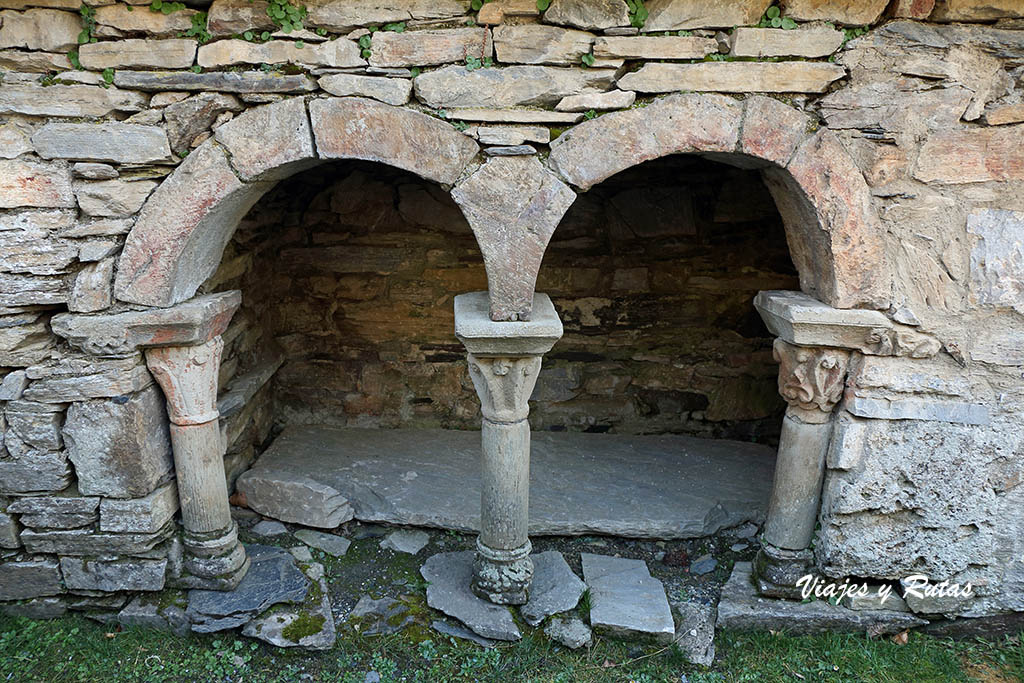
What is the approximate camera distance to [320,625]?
365cm

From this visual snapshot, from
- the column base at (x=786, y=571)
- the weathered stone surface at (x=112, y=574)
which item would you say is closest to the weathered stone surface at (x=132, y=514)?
the weathered stone surface at (x=112, y=574)

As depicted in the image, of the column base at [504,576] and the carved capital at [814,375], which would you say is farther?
Result: the column base at [504,576]

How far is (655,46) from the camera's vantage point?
303cm

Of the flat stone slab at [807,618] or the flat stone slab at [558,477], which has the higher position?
the flat stone slab at [558,477]

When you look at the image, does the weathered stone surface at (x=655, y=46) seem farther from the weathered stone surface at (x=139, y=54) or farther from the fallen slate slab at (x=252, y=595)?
the fallen slate slab at (x=252, y=595)

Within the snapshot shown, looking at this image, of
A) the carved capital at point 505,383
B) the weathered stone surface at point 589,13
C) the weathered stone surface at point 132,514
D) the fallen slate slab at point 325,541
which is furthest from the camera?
the fallen slate slab at point 325,541

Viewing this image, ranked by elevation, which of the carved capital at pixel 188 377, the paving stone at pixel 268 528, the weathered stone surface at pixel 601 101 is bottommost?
the paving stone at pixel 268 528

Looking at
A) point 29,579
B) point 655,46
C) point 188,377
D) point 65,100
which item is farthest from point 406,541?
point 655,46

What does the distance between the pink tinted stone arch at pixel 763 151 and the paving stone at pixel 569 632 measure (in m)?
2.08

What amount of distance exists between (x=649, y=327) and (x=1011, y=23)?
2.78 metres

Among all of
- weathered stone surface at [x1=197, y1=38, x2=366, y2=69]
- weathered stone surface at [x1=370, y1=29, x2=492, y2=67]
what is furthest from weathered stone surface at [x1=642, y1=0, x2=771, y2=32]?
weathered stone surface at [x1=197, y1=38, x2=366, y2=69]

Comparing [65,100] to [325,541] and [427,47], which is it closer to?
[427,47]

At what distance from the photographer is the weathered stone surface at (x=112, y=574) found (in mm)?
3592

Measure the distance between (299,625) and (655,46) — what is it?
3265 millimetres
